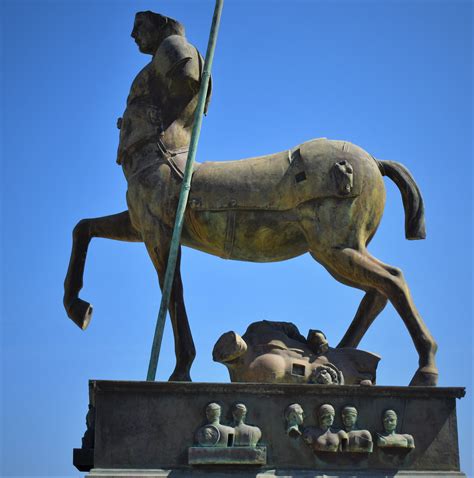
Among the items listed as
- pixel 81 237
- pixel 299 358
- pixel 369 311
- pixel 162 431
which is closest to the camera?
pixel 162 431

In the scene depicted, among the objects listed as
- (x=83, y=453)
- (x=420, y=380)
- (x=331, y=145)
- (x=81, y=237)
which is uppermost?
(x=331, y=145)

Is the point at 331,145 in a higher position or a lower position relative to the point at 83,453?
higher

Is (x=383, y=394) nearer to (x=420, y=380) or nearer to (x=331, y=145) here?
(x=420, y=380)

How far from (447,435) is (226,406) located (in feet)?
7.85

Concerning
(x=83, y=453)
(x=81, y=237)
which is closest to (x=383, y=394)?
(x=83, y=453)

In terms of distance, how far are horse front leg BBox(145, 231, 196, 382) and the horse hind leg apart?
1.67 metres

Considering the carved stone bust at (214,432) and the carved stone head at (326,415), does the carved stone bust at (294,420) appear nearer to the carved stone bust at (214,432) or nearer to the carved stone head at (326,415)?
the carved stone head at (326,415)

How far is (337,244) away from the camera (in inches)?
461

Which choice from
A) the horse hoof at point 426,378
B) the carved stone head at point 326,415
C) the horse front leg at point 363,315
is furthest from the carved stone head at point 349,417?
the horse front leg at point 363,315

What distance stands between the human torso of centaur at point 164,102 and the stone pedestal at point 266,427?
3029 mm

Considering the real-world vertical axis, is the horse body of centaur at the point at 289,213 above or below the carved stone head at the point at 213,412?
above

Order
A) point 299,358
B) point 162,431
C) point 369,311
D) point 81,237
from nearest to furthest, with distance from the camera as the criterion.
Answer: point 162,431 < point 299,358 < point 369,311 < point 81,237

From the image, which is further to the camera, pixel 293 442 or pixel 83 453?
pixel 83 453

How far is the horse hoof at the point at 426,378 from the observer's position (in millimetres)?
11273
